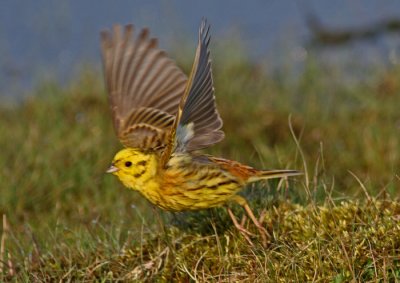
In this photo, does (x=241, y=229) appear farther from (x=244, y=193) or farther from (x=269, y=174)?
(x=244, y=193)

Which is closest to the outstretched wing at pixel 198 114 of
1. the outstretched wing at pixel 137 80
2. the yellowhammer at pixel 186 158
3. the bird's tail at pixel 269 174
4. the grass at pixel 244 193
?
the yellowhammer at pixel 186 158

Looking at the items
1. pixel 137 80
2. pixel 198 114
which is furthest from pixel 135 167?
pixel 137 80

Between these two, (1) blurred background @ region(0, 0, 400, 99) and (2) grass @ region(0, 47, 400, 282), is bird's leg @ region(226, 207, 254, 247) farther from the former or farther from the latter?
(1) blurred background @ region(0, 0, 400, 99)

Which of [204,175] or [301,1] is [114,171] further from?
[301,1]

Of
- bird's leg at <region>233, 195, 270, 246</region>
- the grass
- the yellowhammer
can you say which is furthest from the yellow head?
bird's leg at <region>233, 195, 270, 246</region>

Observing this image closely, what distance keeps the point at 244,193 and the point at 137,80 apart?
3.32 feet

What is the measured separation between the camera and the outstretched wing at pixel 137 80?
6082mm

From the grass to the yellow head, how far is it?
0.22 meters

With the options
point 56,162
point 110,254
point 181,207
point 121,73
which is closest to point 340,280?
point 181,207

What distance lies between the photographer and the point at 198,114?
17.5ft

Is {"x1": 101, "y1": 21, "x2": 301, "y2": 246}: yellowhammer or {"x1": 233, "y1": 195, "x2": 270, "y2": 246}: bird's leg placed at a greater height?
{"x1": 101, "y1": 21, "x2": 301, "y2": 246}: yellowhammer

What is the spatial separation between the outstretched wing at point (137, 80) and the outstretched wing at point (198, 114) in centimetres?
65

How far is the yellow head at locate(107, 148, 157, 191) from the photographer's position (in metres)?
5.26

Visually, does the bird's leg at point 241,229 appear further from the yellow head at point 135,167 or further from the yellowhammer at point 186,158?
the yellow head at point 135,167
